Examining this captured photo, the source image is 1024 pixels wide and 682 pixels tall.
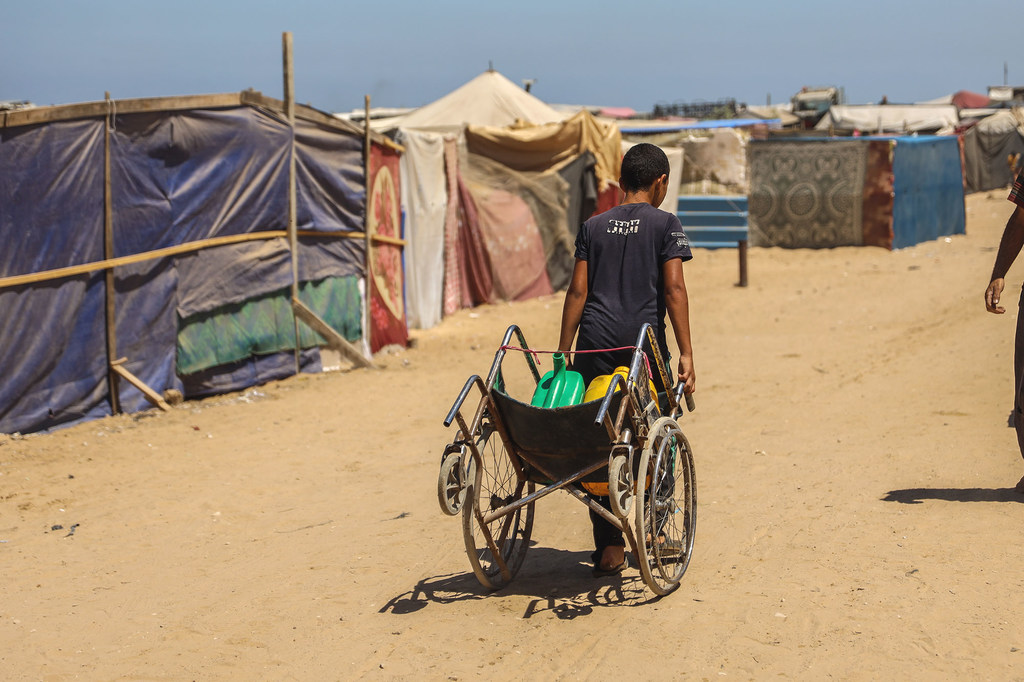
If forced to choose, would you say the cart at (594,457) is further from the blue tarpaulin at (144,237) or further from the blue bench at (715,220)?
the blue bench at (715,220)

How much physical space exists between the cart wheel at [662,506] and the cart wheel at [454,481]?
699 millimetres

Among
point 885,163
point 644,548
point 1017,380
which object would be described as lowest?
point 644,548

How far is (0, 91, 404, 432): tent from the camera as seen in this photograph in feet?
26.2

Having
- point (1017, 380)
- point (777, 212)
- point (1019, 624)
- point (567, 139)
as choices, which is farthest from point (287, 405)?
point (777, 212)

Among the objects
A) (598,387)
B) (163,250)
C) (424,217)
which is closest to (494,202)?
(424,217)

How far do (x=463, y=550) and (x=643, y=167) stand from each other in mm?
2121

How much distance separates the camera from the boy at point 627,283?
173 inches

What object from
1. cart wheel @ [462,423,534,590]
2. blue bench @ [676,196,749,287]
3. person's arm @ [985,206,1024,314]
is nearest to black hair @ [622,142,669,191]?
cart wheel @ [462,423,534,590]

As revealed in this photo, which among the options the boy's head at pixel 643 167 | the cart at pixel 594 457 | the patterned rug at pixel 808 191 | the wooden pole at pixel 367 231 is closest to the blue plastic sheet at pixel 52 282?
the wooden pole at pixel 367 231

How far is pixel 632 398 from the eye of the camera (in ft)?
13.2

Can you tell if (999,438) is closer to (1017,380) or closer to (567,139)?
(1017,380)

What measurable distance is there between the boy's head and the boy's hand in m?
0.78

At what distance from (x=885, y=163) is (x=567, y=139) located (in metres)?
6.51

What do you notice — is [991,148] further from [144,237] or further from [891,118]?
[144,237]
